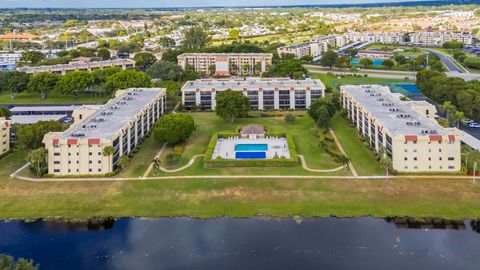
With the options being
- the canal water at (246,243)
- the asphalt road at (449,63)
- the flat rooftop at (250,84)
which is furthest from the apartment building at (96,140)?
the asphalt road at (449,63)

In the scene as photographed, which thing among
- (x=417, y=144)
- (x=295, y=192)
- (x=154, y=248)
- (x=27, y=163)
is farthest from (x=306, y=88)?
(x=154, y=248)

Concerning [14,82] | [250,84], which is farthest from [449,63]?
[14,82]

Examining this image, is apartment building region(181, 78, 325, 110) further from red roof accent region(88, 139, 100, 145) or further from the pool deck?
red roof accent region(88, 139, 100, 145)

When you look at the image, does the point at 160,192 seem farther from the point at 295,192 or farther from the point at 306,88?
the point at 306,88

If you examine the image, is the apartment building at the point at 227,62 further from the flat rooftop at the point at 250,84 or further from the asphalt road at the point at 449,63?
the asphalt road at the point at 449,63

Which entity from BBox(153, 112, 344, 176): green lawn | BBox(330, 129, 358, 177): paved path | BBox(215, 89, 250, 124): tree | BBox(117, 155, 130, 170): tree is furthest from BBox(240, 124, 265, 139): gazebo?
BBox(117, 155, 130, 170): tree

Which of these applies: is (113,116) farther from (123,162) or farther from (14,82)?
(14,82)
